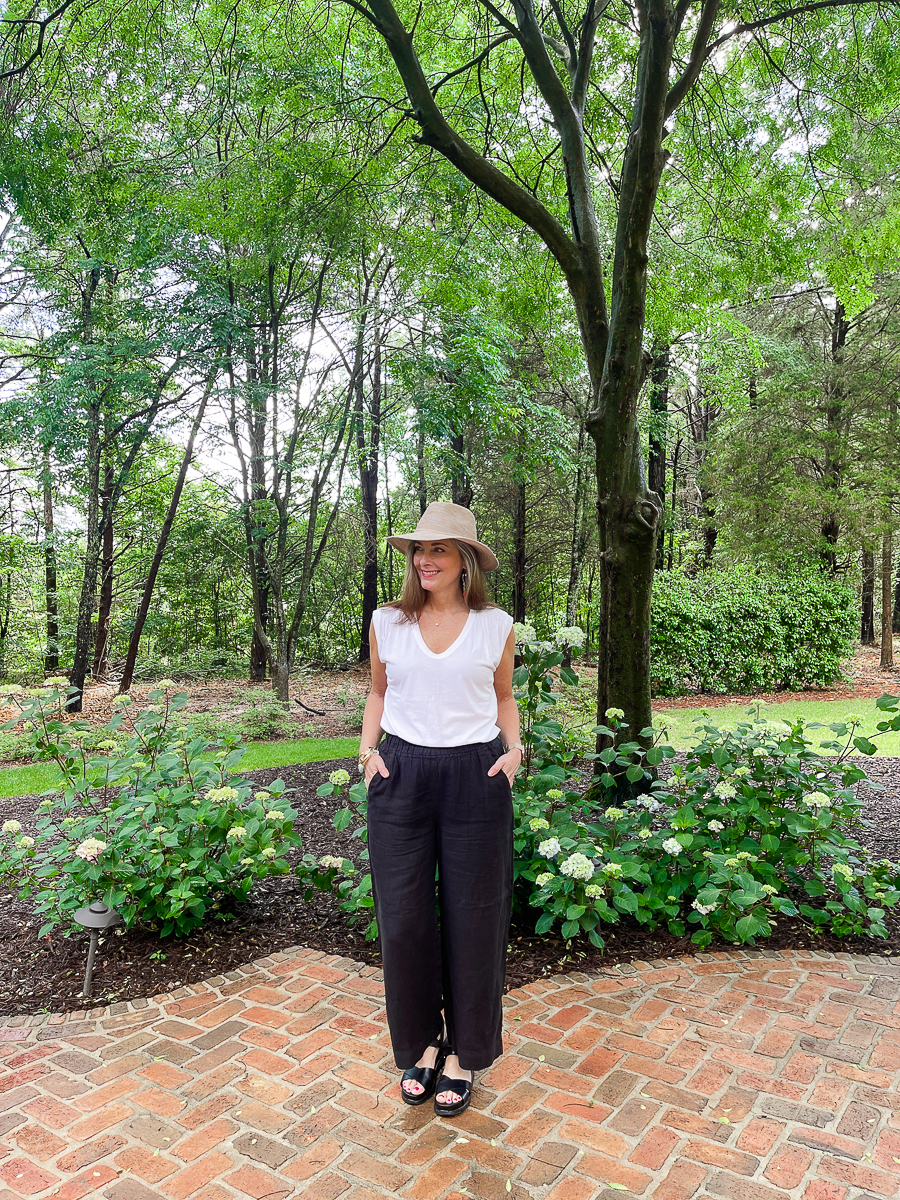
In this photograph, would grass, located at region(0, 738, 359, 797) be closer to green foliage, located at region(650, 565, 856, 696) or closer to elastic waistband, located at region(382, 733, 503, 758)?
elastic waistband, located at region(382, 733, 503, 758)

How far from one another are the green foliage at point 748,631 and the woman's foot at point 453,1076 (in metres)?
8.39

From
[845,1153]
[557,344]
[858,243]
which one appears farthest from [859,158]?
[845,1153]

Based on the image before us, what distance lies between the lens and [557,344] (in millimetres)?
9219

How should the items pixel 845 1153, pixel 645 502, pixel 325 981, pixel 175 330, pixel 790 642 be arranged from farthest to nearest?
1. pixel 790 642
2. pixel 175 330
3. pixel 645 502
4. pixel 325 981
5. pixel 845 1153

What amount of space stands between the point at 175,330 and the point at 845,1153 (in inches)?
380

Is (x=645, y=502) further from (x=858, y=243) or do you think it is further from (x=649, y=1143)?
(x=649, y=1143)

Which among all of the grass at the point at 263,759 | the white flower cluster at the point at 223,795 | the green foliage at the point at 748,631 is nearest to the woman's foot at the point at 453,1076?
the white flower cluster at the point at 223,795

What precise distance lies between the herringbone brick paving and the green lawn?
5030 mm

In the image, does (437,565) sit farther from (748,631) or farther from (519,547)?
(519,547)

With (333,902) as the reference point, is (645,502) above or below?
above

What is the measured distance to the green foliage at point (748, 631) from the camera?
34.4 ft

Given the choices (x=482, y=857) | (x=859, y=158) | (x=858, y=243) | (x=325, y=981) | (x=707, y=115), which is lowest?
(x=325, y=981)

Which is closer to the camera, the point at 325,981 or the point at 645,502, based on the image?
the point at 325,981

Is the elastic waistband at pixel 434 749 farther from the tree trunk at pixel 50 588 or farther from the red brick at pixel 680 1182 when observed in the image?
the tree trunk at pixel 50 588
